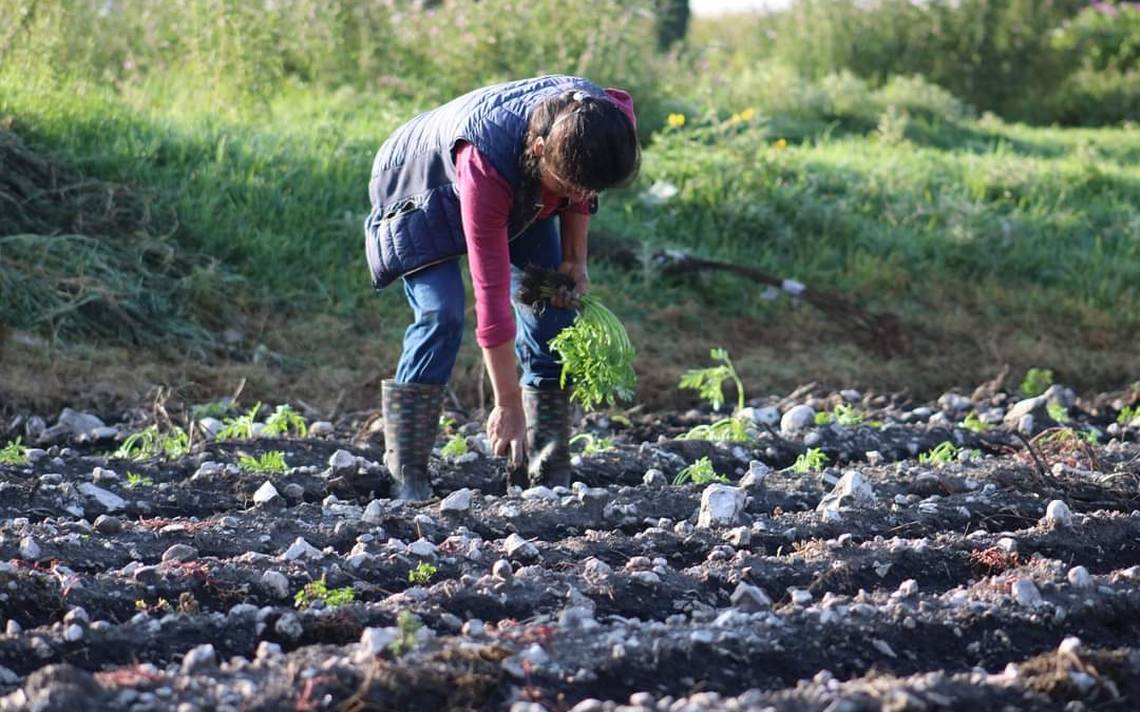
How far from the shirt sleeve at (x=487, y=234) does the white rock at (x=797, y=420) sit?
6.75 ft

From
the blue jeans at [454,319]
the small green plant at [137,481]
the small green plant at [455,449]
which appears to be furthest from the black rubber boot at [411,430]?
the small green plant at [137,481]

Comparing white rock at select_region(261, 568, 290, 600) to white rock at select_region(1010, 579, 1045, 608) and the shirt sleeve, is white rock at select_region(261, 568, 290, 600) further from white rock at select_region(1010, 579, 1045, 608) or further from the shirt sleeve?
white rock at select_region(1010, 579, 1045, 608)

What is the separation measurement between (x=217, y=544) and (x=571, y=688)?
1.40 meters

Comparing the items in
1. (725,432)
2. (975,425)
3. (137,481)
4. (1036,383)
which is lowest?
(1036,383)

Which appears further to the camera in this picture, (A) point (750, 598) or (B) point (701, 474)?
(B) point (701, 474)

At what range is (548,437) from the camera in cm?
514

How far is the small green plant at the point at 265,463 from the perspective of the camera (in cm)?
516

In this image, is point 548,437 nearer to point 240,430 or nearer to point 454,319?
point 454,319

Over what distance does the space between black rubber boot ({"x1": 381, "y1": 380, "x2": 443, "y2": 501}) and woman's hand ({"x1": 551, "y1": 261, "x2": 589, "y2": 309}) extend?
0.46 metres

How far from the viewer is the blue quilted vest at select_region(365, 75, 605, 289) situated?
14.5ft

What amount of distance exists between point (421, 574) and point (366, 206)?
477cm

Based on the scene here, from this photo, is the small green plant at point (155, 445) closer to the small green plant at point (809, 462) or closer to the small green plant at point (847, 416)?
the small green plant at point (809, 462)

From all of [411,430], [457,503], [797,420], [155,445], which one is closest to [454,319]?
[411,430]

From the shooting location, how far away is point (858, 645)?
136 inches
